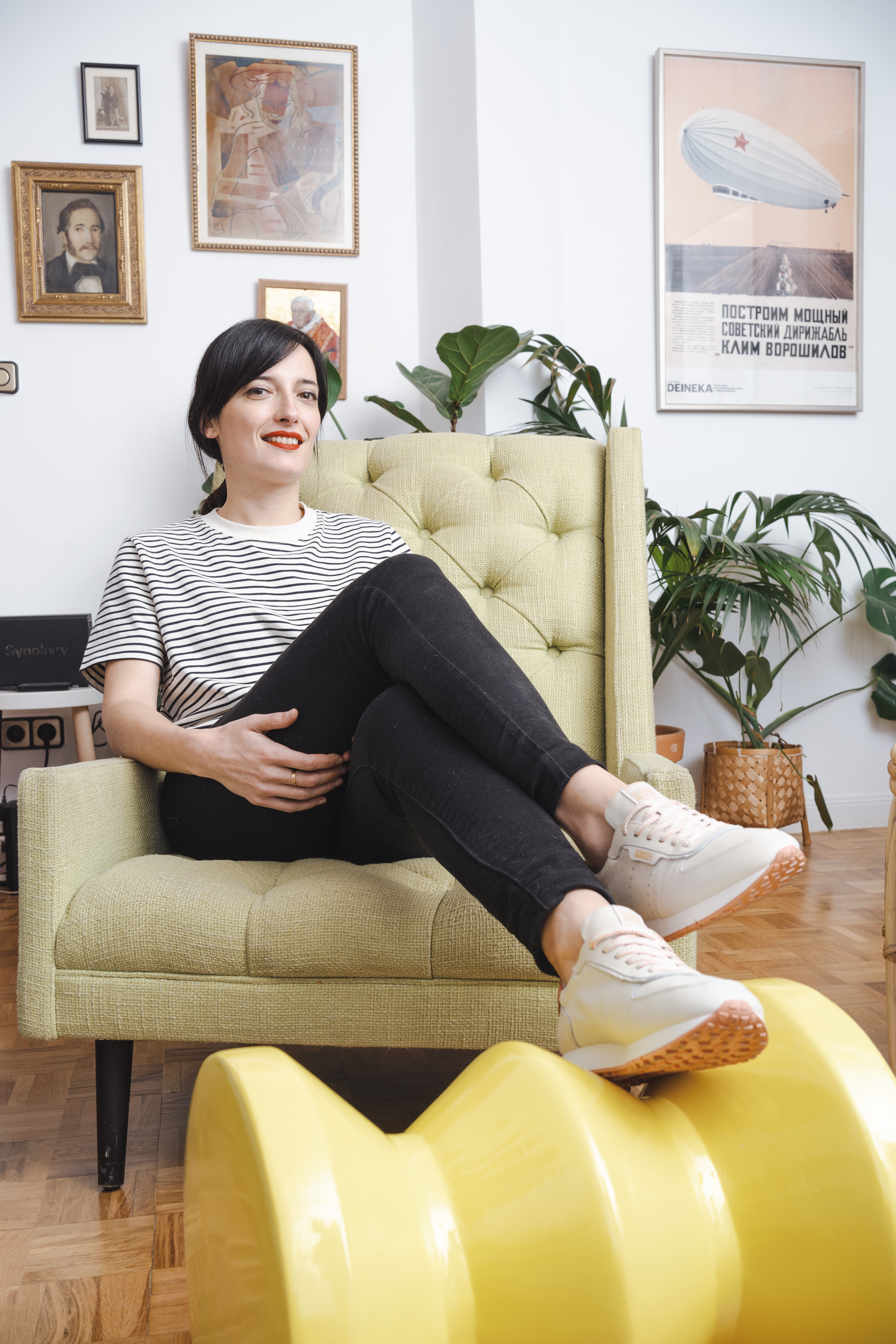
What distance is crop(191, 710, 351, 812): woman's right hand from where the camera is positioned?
3.71 feet

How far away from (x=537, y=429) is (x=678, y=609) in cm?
61

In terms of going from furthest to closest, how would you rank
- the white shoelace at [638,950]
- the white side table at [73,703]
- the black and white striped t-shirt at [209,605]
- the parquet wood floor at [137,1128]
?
the white side table at [73,703], the black and white striped t-shirt at [209,605], the parquet wood floor at [137,1128], the white shoelace at [638,950]

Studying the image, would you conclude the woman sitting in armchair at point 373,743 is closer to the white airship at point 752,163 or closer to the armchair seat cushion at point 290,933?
the armchair seat cushion at point 290,933

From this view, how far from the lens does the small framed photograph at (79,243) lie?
8.55ft

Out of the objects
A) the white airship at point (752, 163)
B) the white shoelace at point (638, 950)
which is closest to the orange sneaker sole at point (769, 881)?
the white shoelace at point (638, 950)

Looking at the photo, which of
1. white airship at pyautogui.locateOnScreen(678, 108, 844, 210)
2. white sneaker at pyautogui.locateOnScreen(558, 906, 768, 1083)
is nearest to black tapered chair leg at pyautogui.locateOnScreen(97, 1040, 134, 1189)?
white sneaker at pyautogui.locateOnScreen(558, 906, 768, 1083)

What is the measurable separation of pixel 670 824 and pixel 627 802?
5 centimetres

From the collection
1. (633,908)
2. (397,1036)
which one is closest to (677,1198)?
(633,908)

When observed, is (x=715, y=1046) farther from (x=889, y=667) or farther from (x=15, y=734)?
(x=889, y=667)

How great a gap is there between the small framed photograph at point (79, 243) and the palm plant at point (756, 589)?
5.05 feet

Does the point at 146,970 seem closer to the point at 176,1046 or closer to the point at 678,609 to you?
the point at 176,1046

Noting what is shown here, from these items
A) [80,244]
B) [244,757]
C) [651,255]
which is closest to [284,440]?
[244,757]

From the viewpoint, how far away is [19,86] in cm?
259

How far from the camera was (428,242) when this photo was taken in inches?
110
